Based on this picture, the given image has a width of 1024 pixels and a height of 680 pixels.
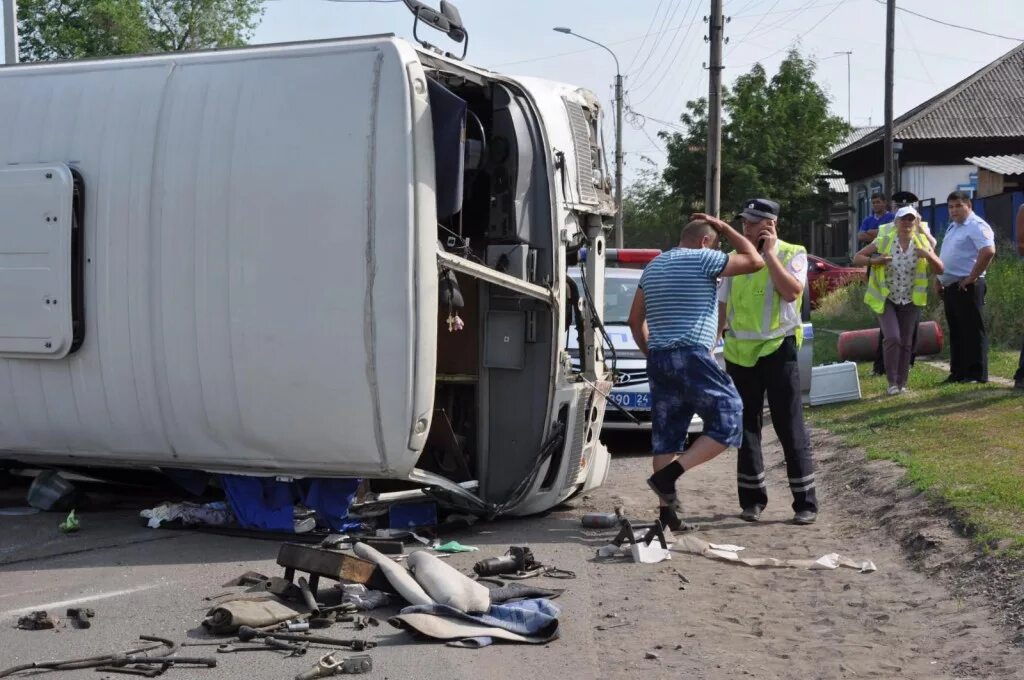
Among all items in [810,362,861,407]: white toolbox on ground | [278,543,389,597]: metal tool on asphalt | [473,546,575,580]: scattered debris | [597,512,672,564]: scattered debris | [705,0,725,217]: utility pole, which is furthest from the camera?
[705,0,725,217]: utility pole

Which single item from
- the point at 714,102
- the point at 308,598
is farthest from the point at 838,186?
the point at 308,598

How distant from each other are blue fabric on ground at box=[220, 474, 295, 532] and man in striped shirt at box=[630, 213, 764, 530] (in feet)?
7.00

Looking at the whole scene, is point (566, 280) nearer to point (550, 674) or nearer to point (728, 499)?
point (728, 499)

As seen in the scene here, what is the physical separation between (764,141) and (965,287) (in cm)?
3450

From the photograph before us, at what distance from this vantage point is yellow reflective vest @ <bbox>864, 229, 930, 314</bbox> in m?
12.4

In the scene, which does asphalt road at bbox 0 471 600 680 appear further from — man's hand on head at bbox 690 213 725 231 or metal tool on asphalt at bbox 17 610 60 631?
man's hand on head at bbox 690 213 725 231

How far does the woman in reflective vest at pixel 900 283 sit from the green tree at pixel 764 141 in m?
33.2

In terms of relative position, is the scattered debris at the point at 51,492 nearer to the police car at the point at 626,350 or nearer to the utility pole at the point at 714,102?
the police car at the point at 626,350

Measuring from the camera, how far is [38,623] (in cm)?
568

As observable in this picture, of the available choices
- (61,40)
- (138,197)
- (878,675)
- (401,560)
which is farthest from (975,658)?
(61,40)

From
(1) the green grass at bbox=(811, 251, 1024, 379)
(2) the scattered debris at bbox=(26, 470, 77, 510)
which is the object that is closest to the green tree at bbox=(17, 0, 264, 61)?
(1) the green grass at bbox=(811, 251, 1024, 379)

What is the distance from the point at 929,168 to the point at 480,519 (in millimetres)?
38834

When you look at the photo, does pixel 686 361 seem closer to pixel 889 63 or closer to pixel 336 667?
pixel 336 667

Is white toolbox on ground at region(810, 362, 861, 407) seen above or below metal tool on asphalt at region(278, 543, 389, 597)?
above
